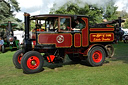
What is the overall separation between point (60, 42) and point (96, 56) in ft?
6.18

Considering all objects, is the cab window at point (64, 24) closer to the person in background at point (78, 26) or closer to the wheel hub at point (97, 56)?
the person in background at point (78, 26)

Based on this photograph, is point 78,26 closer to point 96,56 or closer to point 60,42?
point 60,42

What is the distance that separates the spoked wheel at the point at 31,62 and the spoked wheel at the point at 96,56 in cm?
218

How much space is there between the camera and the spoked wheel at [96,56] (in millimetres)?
6883

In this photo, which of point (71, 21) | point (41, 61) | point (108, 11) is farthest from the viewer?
point (108, 11)

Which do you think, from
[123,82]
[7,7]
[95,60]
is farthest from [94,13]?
[123,82]

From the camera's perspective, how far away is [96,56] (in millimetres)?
7117

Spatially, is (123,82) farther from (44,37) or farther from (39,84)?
(44,37)

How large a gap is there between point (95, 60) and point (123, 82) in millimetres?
2537

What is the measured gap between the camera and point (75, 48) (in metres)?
6.82

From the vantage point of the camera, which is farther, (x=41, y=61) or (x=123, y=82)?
(x=41, y=61)

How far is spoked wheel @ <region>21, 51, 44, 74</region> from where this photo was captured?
18.4ft

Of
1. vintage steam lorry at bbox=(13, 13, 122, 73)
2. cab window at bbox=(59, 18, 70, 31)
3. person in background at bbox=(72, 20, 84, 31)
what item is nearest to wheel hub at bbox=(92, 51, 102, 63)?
vintage steam lorry at bbox=(13, 13, 122, 73)

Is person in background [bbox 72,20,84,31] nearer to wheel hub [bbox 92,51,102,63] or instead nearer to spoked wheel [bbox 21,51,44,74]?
wheel hub [bbox 92,51,102,63]
